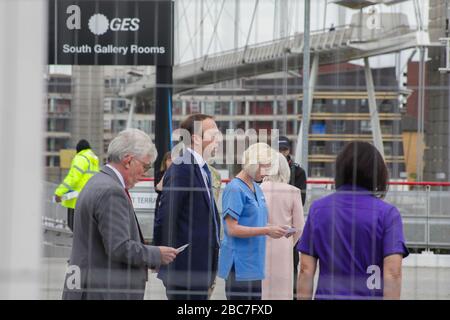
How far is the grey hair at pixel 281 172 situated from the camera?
15.8 feet

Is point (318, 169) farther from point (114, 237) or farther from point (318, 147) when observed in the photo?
point (114, 237)

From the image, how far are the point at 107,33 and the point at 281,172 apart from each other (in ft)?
3.96

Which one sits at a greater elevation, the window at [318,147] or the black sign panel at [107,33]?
the black sign panel at [107,33]

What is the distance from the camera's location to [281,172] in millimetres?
5098

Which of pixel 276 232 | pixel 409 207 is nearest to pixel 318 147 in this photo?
pixel 276 232

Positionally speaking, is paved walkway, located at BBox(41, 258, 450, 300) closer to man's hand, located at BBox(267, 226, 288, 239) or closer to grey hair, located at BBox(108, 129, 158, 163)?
man's hand, located at BBox(267, 226, 288, 239)

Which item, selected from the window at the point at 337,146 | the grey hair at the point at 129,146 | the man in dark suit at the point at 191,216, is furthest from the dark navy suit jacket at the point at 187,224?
the window at the point at 337,146

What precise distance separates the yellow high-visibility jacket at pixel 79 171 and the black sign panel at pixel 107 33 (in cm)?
44

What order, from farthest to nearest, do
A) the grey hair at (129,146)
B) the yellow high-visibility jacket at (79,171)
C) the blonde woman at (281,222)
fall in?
the blonde woman at (281,222), the yellow high-visibility jacket at (79,171), the grey hair at (129,146)

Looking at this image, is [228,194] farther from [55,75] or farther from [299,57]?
[55,75]

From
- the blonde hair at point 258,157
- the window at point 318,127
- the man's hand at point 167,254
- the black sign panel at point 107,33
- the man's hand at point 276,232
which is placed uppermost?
the black sign panel at point 107,33

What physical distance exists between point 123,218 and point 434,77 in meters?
1.62

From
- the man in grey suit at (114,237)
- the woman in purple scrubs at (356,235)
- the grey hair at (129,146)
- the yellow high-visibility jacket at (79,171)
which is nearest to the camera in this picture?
the woman in purple scrubs at (356,235)

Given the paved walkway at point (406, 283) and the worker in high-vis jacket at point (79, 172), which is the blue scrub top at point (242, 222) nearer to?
the paved walkway at point (406, 283)
